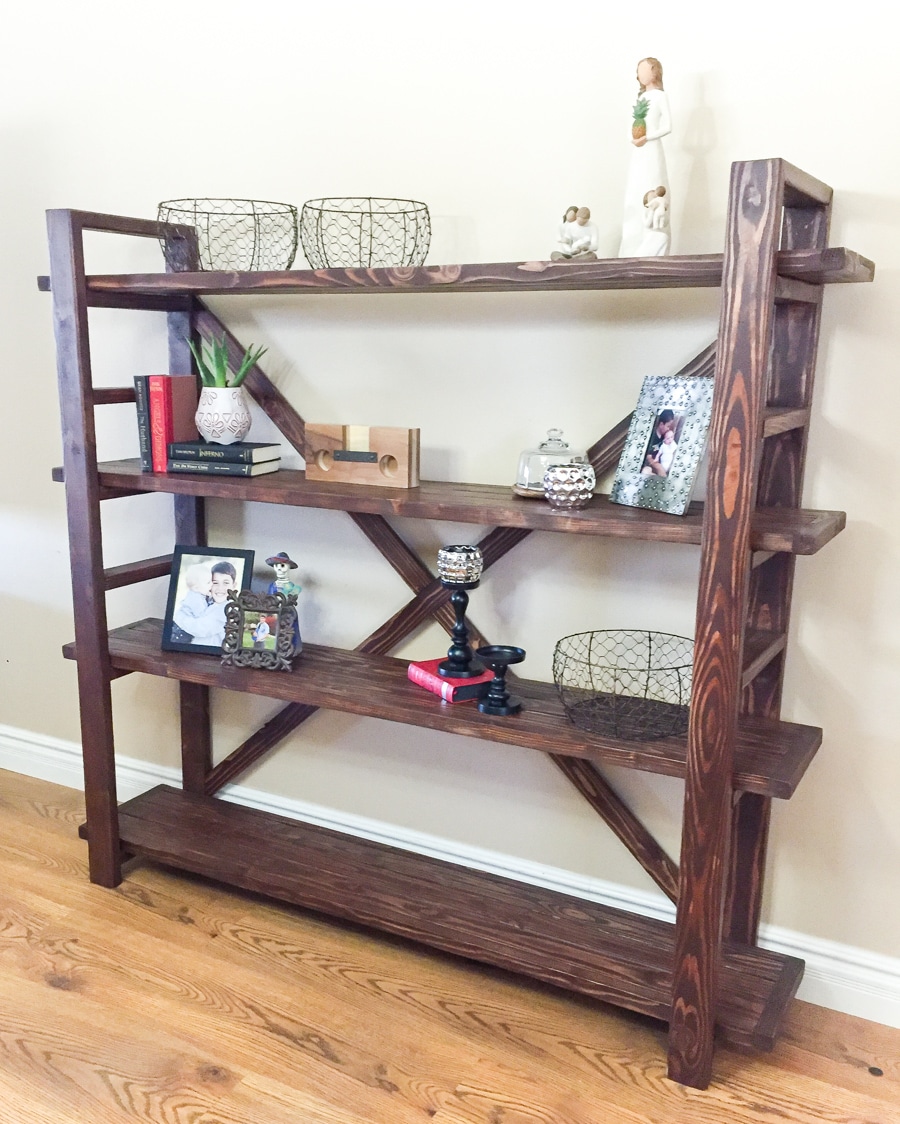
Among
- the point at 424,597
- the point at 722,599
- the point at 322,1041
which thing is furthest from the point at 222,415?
the point at 322,1041

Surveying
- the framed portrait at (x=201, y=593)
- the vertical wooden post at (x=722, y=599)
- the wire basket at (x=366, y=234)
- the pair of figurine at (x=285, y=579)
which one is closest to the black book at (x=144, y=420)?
the framed portrait at (x=201, y=593)

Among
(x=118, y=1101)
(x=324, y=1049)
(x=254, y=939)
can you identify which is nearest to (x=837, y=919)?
(x=324, y=1049)

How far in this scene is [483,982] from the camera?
198cm

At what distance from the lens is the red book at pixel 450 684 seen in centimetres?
190

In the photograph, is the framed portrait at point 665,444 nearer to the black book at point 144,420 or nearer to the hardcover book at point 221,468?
the hardcover book at point 221,468

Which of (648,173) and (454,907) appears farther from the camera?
(454,907)

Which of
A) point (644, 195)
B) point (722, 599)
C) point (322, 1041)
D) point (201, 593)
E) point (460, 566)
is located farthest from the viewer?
point (201, 593)

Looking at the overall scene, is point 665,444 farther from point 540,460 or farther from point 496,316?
point 496,316

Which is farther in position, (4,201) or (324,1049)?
(4,201)

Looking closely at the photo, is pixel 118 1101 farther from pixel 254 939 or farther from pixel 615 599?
pixel 615 599

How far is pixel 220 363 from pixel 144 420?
0.20 metres

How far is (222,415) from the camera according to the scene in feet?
6.89

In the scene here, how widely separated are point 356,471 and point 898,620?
105 cm

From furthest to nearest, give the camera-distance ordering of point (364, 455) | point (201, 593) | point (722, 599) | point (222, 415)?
point (201, 593) → point (222, 415) → point (364, 455) → point (722, 599)
